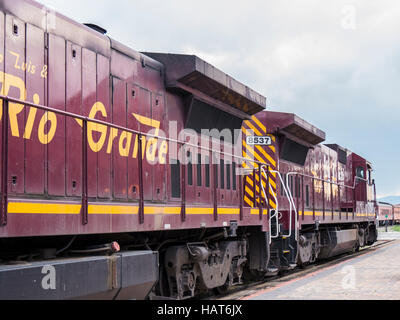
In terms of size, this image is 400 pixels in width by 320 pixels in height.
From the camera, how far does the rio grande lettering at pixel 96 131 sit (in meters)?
5.34

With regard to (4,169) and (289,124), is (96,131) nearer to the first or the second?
(4,169)

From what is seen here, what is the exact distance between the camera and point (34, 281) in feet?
15.4

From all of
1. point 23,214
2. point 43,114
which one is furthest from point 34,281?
point 43,114

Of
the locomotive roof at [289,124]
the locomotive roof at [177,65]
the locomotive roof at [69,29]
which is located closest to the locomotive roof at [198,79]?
the locomotive roof at [177,65]

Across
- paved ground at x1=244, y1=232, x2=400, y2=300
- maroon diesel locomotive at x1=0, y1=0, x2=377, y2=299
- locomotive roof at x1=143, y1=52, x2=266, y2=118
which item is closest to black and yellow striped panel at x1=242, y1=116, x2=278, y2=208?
maroon diesel locomotive at x1=0, y1=0, x2=377, y2=299

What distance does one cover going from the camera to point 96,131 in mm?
6512

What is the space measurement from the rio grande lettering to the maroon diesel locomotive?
2 cm

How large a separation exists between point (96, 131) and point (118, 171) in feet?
2.18

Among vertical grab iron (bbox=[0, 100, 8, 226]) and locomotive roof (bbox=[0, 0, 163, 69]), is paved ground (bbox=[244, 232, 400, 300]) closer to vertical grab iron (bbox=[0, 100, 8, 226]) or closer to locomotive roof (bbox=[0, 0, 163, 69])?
locomotive roof (bbox=[0, 0, 163, 69])

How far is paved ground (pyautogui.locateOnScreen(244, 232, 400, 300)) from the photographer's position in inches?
321

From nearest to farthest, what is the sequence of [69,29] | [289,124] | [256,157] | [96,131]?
[96,131], [69,29], [256,157], [289,124]

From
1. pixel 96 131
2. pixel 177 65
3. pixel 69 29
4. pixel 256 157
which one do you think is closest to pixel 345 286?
pixel 256 157

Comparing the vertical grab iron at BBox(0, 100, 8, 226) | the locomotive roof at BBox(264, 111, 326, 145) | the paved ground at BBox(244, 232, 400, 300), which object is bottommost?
the paved ground at BBox(244, 232, 400, 300)
